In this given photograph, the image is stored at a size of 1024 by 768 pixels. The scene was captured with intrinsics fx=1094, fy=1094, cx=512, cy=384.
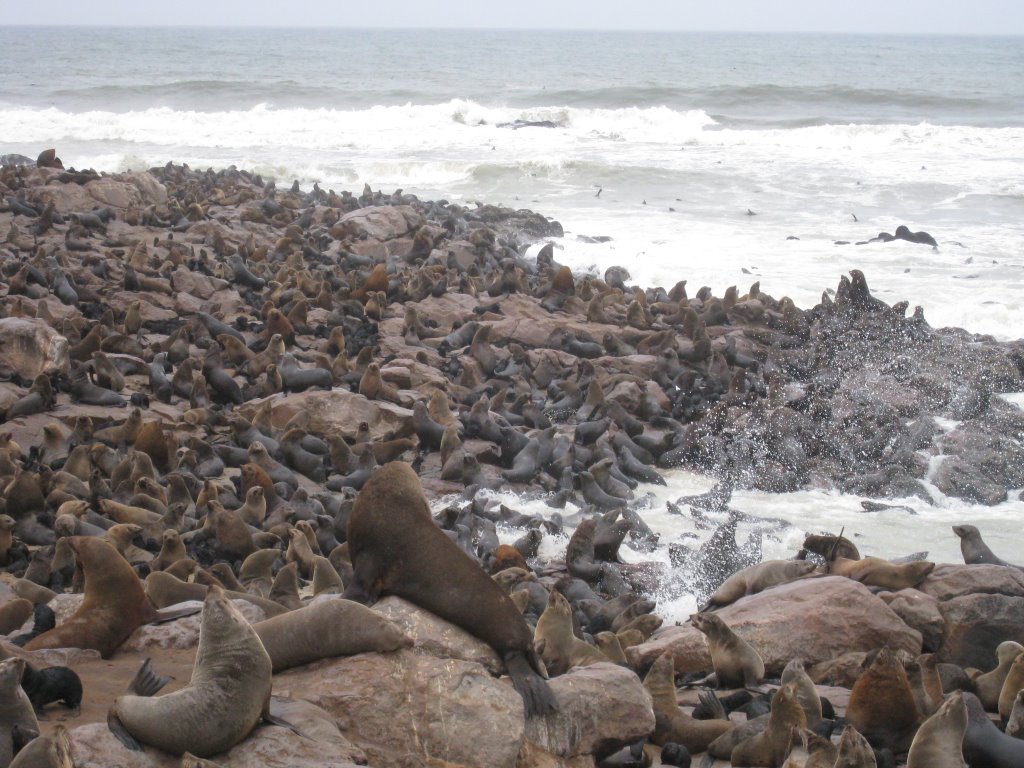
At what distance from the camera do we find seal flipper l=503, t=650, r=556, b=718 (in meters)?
5.00

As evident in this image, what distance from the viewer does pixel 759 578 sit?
8.25 metres

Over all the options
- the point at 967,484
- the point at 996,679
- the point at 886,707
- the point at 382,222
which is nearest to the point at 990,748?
the point at 886,707

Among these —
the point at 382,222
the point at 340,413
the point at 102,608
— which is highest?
the point at 382,222

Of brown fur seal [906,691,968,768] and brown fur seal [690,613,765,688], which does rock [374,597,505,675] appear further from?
brown fur seal [906,691,968,768]

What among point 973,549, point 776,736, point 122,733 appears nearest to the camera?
point 122,733

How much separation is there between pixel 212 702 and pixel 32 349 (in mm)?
7979

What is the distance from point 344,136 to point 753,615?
37.8 metres

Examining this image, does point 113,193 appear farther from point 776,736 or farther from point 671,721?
point 776,736

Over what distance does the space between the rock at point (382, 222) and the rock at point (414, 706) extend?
1490 centimetres

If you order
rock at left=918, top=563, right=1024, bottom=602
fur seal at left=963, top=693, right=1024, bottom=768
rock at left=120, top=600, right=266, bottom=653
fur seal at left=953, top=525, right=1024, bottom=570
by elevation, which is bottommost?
fur seal at left=953, top=525, right=1024, bottom=570

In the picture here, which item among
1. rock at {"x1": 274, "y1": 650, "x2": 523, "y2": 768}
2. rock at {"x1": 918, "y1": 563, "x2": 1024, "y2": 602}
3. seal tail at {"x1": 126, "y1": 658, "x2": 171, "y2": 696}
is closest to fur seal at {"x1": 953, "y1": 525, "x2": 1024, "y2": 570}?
rock at {"x1": 918, "y1": 563, "x2": 1024, "y2": 602}

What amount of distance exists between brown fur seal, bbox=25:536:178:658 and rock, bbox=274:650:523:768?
1096mm

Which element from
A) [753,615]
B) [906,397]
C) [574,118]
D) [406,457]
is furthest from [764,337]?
[574,118]

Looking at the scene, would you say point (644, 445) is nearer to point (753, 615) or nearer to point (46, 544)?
point (753, 615)
